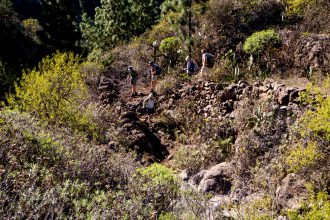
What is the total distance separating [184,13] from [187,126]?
20.0ft

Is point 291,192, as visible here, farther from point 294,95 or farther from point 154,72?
point 154,72

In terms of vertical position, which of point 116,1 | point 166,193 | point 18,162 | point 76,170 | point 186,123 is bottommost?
point 186,123

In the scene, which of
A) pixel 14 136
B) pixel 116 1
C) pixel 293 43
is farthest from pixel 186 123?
pixel 116 1

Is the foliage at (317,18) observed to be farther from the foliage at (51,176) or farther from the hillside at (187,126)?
the foliage at (51,176)

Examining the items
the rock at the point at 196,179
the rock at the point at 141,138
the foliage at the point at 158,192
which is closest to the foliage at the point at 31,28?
the rock at the point at 141,138

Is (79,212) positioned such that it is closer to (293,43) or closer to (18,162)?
(18,162)

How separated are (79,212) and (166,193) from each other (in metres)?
1.98

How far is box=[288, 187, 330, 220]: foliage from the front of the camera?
4.93 meters

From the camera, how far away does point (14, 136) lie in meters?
6.27

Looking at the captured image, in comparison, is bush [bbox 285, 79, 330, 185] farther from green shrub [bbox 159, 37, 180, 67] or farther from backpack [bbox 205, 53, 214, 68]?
green shrub [bbox 159, 37, 180, 67]

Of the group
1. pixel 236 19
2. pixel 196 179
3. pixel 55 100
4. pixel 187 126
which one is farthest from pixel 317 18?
pixel 55 100

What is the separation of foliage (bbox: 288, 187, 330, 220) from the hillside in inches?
1.3

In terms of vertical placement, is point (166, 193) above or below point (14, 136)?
below

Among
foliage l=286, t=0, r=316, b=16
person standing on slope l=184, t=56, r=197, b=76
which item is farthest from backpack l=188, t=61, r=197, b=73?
foliage l=286, t=0, r=316, b=16
